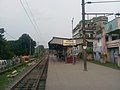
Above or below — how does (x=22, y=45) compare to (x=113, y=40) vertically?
above

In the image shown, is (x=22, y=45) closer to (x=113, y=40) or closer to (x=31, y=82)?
(x=113, y=40)

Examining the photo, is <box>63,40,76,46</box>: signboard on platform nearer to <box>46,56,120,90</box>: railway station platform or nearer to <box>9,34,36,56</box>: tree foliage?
<box>46,56,120,90</box>: railway station platform

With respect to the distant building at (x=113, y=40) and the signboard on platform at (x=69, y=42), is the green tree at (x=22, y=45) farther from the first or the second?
the distant building at (x=113, y=40)

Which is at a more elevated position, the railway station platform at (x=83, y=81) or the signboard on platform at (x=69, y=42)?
the signboard on platform at (x=69, y=42)

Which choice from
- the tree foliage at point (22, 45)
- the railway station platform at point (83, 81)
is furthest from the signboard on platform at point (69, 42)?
the tree foliage at point (22, 45)

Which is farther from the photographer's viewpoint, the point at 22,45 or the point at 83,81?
the point at 22,45

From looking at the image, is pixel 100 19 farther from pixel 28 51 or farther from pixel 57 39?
pixel 57 39

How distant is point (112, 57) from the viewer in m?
51.2

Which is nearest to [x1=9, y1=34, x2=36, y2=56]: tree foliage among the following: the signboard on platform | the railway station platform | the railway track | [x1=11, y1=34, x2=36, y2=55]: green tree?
[x1=11, y1=34, x2=36, y2=55]: green tree

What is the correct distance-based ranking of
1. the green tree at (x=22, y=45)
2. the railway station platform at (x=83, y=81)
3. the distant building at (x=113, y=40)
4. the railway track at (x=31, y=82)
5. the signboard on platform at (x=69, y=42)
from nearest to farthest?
the railway station platform at (x=83, y=81) → the railway track at (x=31, y=82) → the distant building at (x=113, y=40) → the signboard on platform at (x=69, y=42) → the green tree at (x=22, y=45)

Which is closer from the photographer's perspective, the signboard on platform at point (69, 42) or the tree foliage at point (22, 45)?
the signboard on platform at point (69, 42)

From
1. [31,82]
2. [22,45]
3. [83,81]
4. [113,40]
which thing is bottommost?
[31,82]

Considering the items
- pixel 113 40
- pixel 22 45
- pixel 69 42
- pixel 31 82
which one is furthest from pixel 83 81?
pixel 22 45

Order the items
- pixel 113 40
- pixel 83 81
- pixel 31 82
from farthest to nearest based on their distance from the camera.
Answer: pixel 113 40 < pixel 31 82 < pixel 83 81
